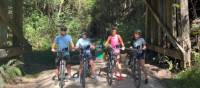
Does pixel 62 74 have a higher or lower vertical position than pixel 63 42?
lower

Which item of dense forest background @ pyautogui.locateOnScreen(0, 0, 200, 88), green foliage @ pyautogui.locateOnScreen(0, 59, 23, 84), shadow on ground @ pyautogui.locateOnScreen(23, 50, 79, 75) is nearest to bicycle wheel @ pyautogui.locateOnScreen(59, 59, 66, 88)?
green foliage @ pyautogui.locateOnScreen(0, 59, 23, 84)

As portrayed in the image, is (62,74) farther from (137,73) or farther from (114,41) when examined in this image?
(137,73)

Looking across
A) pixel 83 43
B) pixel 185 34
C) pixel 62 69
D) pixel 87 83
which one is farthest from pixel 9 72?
pixel 185 34

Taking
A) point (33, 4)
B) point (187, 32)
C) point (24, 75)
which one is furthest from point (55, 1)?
point (187, 32)

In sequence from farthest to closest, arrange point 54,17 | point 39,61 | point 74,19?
point 74,19, point 54,17, point 39,61

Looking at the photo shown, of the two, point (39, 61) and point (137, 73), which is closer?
point (137, 73)

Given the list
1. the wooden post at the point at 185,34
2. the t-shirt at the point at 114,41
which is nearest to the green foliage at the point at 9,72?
the t-shirt at the point at 114,41

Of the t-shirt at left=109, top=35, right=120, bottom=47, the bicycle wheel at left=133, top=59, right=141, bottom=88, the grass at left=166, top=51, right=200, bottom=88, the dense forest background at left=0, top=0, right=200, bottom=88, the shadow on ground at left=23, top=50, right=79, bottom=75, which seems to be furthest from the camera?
the dense forest background at left=0, top=0, right=200, bottom=88

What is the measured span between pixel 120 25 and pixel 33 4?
6.87 meters

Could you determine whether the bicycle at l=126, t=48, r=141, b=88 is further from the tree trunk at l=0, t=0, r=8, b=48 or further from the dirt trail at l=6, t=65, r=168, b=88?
the tree trunk at l=0, t=0, r=8, b=48

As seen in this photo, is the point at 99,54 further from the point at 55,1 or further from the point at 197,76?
the point at 55,1

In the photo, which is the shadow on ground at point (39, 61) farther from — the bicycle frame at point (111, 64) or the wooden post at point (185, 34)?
the wooden post at point (185, 34)

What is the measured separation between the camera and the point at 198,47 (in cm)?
1659

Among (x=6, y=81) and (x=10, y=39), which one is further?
(x=10, y=39)
